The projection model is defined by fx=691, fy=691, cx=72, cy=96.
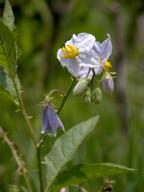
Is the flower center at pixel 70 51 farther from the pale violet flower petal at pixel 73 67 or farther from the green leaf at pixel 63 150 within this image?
the green leaf at pixel 63 150

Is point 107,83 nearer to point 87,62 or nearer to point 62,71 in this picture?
point 87,62

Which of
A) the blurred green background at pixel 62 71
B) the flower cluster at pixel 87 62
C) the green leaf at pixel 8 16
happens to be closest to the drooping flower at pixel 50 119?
the flower cluster at pixel 87 62

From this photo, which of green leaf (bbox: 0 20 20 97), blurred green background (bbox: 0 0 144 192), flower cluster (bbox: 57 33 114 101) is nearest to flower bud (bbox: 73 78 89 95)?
flower cluster (bbox: 57 33 114 101)

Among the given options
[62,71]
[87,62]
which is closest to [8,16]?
[87,62]

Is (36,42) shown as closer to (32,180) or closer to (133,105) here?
(133,105)

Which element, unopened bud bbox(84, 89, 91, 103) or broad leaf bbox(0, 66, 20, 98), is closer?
unopened bud bbox(84, 89, 91, 103)

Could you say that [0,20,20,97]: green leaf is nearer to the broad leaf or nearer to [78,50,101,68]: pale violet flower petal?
the broad leaf
